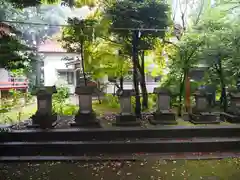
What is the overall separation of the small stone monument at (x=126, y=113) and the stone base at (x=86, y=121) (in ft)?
2.22

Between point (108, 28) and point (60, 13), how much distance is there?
3.96m

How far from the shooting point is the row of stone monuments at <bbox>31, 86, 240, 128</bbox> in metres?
6.46

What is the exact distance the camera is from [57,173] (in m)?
4.42

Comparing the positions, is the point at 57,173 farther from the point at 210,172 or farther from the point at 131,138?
the point at 210,172

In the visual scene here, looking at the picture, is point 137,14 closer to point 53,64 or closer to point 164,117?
point 164,117

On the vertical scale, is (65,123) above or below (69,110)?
below

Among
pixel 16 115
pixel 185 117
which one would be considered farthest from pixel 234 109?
pixel 16 115

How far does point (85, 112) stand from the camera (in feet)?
21.7

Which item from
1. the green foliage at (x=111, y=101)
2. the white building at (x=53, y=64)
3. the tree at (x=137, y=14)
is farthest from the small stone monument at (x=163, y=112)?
the white building at (x=53, y=64)

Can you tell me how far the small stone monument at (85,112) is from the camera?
6.46 metres

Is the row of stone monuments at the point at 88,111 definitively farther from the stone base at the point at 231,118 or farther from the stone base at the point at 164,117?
the stone base at the point at 231,118

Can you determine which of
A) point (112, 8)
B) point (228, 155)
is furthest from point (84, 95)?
point (228, 155)

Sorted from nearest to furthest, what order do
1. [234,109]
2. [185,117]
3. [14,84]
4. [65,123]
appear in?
[65,123] → [234,109] → [185,117] → [14,84]

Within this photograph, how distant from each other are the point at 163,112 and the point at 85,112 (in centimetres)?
247
